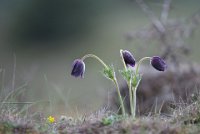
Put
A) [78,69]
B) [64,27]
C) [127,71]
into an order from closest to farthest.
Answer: [127,71] < [78,69] < [64,27]

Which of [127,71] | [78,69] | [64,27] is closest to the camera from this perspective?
[127,71]

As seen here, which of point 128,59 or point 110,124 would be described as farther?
point 128,59

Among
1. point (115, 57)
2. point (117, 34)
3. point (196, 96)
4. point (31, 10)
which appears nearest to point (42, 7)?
point (31, 10)

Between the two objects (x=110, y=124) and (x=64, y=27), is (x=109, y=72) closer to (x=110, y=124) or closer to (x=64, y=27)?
(x=110, y=124)

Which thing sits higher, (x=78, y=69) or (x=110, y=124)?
(x=78, y=69)

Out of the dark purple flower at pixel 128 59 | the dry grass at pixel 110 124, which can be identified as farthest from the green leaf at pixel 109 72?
the dry grass at pixel 110 124

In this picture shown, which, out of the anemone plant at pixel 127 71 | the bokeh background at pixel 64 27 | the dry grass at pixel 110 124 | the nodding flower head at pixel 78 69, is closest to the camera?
the dry grass at pixel 110 124

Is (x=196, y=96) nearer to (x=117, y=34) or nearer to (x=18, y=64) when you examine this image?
(x=18, y=64)

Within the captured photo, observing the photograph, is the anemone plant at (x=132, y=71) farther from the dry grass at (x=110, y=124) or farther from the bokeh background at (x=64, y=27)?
the bokeh background at (x=64, y=27)

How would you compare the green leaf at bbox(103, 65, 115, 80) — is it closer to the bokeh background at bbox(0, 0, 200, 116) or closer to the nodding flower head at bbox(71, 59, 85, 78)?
the nodding flower head at bbox(71, 59, 85, 78)

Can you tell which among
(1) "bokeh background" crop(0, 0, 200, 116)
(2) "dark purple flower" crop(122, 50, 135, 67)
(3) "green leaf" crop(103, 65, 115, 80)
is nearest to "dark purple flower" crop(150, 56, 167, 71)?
(2) "dark purple flower" crop(122, 50, 135, 67)

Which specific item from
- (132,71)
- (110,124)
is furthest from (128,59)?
(110,124)

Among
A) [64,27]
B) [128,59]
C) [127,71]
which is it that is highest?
[64,27]
